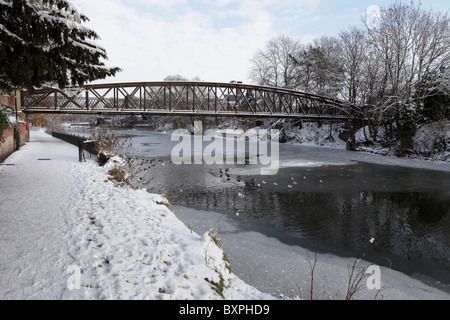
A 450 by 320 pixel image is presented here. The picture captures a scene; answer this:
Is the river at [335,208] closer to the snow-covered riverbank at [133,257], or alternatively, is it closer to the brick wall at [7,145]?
the snow-covered riverbank at [133,257]

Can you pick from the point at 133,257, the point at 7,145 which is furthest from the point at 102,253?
the point at 7,145

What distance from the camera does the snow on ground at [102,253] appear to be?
143 inches

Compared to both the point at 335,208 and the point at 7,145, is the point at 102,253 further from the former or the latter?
the point at 7,145

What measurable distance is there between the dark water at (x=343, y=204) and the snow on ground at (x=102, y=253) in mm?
3261

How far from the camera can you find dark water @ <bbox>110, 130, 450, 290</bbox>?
271 inches

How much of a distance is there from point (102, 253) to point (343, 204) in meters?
9.11

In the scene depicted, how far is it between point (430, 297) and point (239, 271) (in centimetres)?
351

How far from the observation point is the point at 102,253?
14.9ft

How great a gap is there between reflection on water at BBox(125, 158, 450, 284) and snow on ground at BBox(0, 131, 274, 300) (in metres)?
3.48
